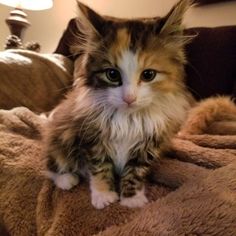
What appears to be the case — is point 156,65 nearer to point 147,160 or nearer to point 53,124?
point 147,160

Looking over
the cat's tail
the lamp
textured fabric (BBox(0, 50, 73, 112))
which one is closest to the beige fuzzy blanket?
the cat's tail

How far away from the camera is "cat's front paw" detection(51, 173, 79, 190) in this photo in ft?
3.41

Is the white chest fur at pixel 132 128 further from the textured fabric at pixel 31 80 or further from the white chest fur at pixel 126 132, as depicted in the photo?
the textured fabric at pixel 31 80

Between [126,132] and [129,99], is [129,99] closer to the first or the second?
[129,99]

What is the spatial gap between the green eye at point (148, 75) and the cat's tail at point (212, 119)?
419 mm

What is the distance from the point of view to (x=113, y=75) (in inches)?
39.2

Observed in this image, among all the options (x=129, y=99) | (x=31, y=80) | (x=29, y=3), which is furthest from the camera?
(x=29, y=3)

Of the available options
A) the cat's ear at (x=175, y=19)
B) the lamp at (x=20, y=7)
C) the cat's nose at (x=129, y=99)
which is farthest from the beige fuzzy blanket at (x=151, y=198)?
the lamp at (x=20, y=7)

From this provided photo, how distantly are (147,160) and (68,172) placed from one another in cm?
24

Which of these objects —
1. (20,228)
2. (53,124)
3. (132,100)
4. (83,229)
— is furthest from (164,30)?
(20,228)

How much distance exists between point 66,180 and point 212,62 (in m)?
1.03

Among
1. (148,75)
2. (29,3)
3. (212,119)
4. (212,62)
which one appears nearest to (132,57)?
(148,75)

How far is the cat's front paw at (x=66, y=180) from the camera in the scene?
104 cm

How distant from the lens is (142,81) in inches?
38.8
